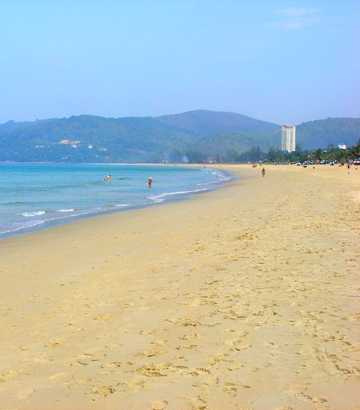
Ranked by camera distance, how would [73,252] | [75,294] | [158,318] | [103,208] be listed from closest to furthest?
1. [158,318]
2. [75,294]
3. [73,252]
4. [103,208]

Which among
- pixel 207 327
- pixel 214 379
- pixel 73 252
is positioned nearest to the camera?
pixel 214 379

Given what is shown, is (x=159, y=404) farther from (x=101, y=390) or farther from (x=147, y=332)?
(x=147, y=332)

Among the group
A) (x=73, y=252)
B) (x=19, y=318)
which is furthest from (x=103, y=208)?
(x=19, y=318)

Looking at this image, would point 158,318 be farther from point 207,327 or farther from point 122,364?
point 122,364

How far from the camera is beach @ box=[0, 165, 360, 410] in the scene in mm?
3705

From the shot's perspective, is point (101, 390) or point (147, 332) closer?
point (101, 390)

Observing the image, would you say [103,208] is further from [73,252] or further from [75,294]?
[75,294]

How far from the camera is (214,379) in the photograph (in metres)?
3.88

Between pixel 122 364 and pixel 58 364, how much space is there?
0.57 m

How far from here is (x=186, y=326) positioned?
17.1 ft

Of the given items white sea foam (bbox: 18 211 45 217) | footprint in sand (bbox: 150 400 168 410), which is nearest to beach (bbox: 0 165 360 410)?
footprint in sand (bbox: 150 400 168 410)

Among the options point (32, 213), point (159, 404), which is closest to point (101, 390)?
point (159, 404)

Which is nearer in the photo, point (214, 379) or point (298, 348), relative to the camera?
point (214, 379)

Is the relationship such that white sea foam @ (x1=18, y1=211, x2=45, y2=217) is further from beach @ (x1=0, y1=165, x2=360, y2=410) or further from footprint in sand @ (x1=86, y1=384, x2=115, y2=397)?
footprint in sand @ (x1=86, y1=384, x2=115, y2=397)
